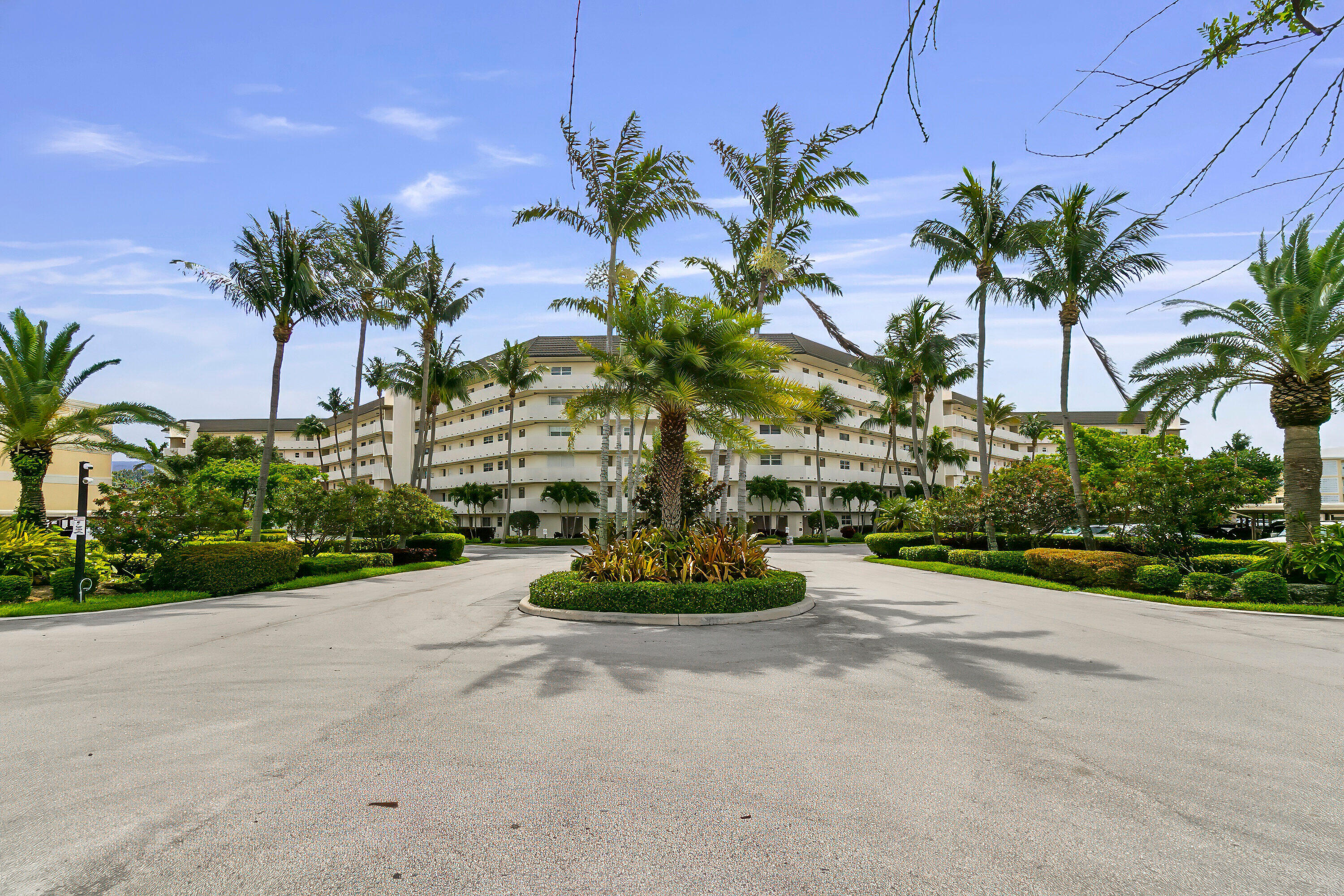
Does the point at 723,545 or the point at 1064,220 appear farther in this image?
the point at 1064,220

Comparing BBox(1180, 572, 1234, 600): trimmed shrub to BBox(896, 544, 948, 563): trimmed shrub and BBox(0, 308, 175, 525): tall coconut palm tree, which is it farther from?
BBox(0, 308, 175, 525): tall coconut palm tree

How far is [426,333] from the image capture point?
33.2m

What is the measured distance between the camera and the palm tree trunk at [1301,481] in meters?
16.0

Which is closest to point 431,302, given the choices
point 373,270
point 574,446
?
point 373,270

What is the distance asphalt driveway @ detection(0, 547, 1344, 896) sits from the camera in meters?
3.51

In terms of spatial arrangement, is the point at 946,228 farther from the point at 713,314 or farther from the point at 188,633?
the point at 188,633

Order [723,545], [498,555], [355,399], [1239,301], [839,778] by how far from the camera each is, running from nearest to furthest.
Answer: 1. [839,778]
2. [723,545]
3. [1239,301]
4. [355,399]
5. [498,555]

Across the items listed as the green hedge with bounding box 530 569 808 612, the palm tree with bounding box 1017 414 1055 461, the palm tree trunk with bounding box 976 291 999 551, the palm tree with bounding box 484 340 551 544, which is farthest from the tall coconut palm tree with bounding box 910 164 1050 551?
the palm tree with bounding box 1017 414 1055 461

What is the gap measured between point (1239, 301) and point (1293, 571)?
21.9 ft

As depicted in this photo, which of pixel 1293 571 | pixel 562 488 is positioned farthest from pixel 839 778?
pixel 562 488

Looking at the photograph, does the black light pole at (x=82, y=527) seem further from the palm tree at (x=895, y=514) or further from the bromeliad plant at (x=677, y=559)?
the palm tree at (x=895, y=514)

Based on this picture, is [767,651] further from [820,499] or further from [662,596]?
[820,499]

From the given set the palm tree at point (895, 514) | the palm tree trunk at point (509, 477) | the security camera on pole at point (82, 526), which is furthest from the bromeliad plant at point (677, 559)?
the palm tree trunk at point (509, 477)

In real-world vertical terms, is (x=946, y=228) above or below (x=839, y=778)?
above
